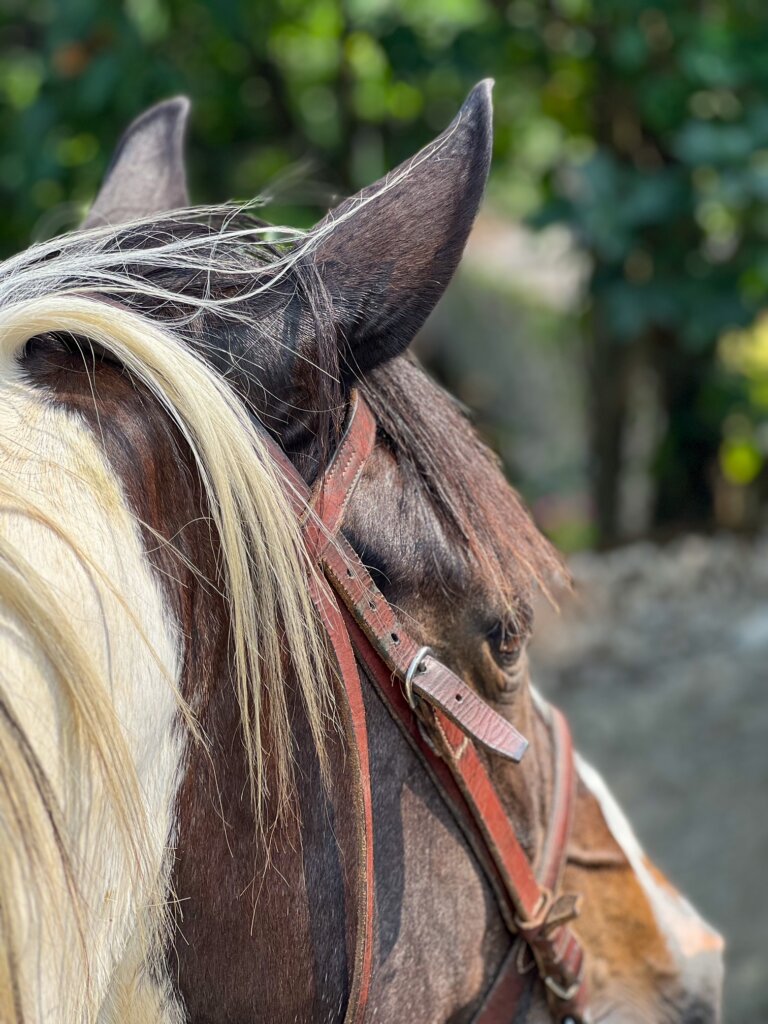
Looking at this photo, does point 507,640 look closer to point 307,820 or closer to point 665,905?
point 307,820

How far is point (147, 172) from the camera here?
133cm

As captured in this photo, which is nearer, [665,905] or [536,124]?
[665,905]

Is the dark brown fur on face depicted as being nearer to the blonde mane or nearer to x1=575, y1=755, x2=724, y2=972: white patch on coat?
the blonde mane

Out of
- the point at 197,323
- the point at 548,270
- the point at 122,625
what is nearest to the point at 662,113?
the point at 197,323

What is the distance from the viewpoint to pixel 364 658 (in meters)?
0.93

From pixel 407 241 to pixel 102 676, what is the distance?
43 cm

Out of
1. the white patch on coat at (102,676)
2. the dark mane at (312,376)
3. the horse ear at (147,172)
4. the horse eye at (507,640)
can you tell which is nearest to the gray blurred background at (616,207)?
the horse ear at (147,172)

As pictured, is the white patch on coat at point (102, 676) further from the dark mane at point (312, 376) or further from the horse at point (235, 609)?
the dark mane at point (312, 376)

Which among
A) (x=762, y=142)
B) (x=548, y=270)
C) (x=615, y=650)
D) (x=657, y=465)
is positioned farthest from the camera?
(x=548, y=270)

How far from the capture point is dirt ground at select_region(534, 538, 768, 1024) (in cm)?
280

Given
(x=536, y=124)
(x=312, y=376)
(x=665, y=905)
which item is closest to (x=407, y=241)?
(x=312, y=376)

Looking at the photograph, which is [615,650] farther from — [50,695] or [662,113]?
[50,695]

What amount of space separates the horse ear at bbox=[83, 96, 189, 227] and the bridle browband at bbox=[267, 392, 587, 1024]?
0.50 m

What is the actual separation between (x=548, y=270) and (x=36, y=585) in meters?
7.41
